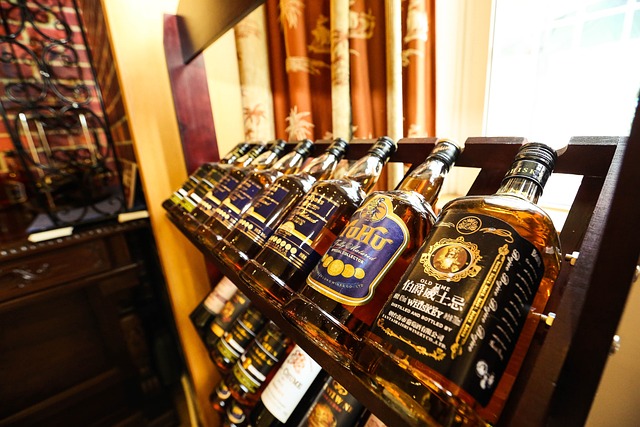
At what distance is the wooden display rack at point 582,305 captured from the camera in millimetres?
172

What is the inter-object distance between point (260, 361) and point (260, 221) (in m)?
0.37

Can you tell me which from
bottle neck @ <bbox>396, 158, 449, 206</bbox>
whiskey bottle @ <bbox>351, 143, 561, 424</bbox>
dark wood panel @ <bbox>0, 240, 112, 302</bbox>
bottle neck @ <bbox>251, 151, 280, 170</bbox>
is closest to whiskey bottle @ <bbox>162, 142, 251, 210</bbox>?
bottle neck @ <bbox>251, 151, 280, 170</bbox>

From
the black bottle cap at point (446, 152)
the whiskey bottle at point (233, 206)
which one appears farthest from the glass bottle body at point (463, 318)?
the whiskey bottle at point (233, 206)

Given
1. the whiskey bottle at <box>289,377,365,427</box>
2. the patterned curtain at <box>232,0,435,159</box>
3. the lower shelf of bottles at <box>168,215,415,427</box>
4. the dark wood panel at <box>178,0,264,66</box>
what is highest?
the patterned curtain at <box>232,0,435,159</box>

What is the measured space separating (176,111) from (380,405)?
3.28 feet

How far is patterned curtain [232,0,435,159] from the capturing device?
780 millimetres

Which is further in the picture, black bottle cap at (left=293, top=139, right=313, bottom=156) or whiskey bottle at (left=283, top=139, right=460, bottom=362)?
black bottle cap at (left=293, top=139, right=313, bottom=156)

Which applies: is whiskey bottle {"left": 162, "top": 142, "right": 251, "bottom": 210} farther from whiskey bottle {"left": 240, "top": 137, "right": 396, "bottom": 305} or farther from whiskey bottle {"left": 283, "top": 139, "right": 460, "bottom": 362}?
whiskey bottle {"left": 283, "top": 139, "right": 460, "bottom": 362}

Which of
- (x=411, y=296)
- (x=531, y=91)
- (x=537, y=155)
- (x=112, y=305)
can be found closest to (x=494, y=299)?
(x=411, y=296)

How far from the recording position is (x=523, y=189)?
32 centimetres

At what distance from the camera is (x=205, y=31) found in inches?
27.4

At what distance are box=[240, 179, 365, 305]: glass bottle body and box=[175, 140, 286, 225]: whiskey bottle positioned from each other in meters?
0.28

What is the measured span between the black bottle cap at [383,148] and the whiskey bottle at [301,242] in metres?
0.09

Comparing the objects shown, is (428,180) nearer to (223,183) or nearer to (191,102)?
(223,183)
